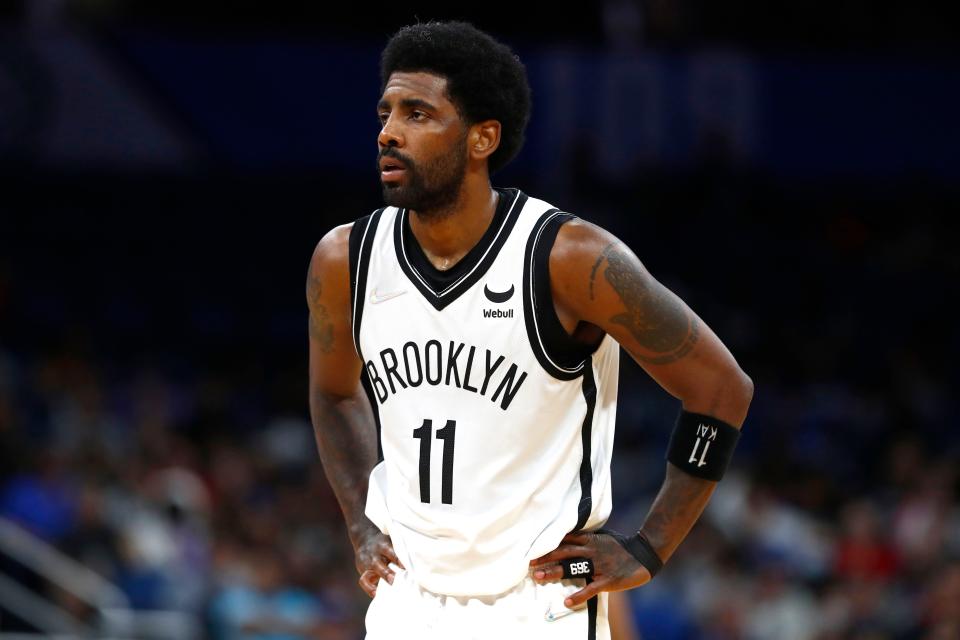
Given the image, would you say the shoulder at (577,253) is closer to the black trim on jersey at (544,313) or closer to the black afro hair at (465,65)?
the black trim on jersey at (544,313)

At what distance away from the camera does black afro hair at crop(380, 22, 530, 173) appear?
170 inches

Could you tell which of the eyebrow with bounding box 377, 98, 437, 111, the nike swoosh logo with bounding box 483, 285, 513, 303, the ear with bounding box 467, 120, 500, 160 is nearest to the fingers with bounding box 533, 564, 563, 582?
the nike swoosh logo with bounding box 483, 285, 513, 303

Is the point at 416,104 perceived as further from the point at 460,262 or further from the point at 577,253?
the point at 577,253

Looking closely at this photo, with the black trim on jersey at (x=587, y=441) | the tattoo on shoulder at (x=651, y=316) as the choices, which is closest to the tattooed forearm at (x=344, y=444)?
the black trim on jersey at (x=587, y=441)

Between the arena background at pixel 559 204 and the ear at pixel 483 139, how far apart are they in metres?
7.04

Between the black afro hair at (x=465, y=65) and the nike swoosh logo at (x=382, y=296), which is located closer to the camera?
the black afro hair at (x=465, y=65)

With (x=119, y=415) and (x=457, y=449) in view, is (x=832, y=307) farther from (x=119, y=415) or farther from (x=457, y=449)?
(x=457, y=449)

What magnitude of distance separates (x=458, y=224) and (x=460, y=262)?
119mm

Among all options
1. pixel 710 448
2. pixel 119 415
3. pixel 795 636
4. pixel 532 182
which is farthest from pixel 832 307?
pixel 710 448

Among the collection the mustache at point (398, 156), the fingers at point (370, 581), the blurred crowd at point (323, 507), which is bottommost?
the blurred crowd at point (323, 507)

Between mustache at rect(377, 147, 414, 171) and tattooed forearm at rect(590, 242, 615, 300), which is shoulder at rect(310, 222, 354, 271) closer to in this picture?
mustache at rect(377, 147, 414, 171)

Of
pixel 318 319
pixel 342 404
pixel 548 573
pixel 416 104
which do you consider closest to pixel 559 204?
pixel 342 404

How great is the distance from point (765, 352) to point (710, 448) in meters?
9.84

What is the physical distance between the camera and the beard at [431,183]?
429 cm
